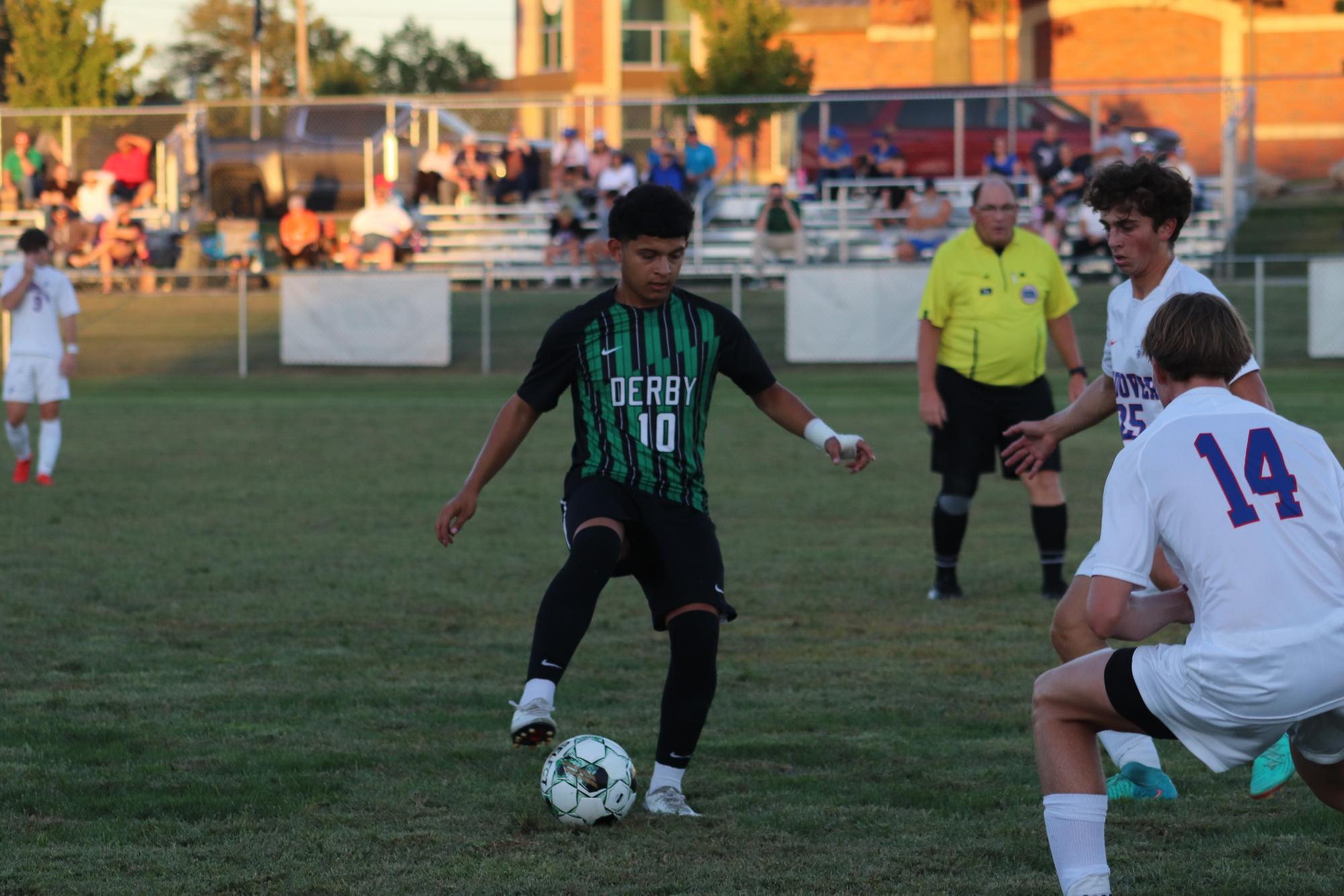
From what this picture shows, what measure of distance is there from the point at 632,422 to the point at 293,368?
19757mm

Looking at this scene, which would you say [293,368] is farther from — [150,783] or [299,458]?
[150,783]

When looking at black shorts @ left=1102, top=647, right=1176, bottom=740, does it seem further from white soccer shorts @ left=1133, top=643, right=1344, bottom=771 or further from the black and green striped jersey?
the black and green striped jersey

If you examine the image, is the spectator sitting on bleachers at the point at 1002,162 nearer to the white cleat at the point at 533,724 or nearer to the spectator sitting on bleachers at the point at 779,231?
the spectator sitting on bleachers at the point at 779,231

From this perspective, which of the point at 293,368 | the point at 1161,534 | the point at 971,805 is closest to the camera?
the point at 1161,534

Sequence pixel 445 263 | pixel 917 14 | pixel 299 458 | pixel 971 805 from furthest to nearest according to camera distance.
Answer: pixel 917 14
pixel 445 263
pixel 299 458
pixel 971 805

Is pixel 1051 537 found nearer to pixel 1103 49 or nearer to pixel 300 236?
pixel 300 236

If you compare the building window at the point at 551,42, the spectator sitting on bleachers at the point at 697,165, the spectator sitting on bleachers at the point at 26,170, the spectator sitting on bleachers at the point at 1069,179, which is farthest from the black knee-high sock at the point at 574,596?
the building window at the point at 551,42

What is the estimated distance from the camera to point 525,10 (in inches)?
2213

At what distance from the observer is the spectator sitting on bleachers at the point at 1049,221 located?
79.7ft

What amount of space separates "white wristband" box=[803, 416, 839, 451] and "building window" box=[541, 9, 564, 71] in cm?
4954

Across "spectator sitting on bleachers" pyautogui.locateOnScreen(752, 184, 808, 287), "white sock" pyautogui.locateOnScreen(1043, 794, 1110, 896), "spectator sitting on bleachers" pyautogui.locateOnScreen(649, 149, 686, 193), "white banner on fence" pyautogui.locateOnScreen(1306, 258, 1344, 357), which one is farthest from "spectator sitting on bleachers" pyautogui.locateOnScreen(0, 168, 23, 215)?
"white sock" pyautogui.locateOnScreen(1043, 794, 1110, 896)

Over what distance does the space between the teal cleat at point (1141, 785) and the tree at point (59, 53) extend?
34.8 meters

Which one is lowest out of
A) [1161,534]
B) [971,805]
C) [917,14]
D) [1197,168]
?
[971,805]

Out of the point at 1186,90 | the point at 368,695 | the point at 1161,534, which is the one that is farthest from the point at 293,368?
the point at 1161,534
